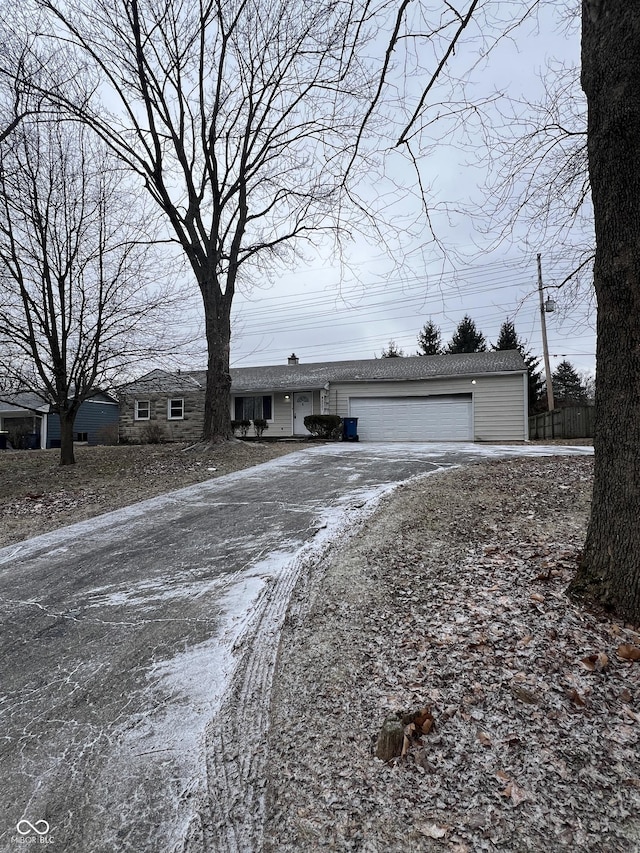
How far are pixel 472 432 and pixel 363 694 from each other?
15.6 meters

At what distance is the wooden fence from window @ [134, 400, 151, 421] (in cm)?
1692

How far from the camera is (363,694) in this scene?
77.1 inches

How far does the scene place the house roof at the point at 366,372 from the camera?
1680 cm

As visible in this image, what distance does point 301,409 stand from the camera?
59.9ft

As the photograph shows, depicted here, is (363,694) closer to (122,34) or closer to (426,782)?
(426,782)

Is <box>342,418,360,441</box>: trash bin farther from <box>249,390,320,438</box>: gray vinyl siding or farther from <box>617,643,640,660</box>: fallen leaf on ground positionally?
<box>617,643,640,660</box>: fallen leaf on ground

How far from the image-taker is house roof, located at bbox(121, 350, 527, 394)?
661 inches

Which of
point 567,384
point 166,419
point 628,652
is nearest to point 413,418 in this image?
point 166,419

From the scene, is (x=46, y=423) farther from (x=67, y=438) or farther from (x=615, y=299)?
(x=615, y=299)

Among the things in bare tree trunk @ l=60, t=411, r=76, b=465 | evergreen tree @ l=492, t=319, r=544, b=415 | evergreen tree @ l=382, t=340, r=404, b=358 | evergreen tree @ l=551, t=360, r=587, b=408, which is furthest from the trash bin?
evergreen tree @ l=382, t=340, r=404, b=358

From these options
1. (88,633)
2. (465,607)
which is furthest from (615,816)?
(88,633)

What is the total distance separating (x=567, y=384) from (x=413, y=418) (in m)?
21.8

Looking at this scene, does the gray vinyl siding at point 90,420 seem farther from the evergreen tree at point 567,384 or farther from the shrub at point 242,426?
the evergreen tree at point 567,384

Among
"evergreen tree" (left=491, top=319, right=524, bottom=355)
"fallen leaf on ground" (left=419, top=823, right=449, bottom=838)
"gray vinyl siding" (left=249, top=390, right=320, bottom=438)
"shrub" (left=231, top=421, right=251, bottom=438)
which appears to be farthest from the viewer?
"evergreen tree" (left=491, top=319, right=524, bottom=355)
